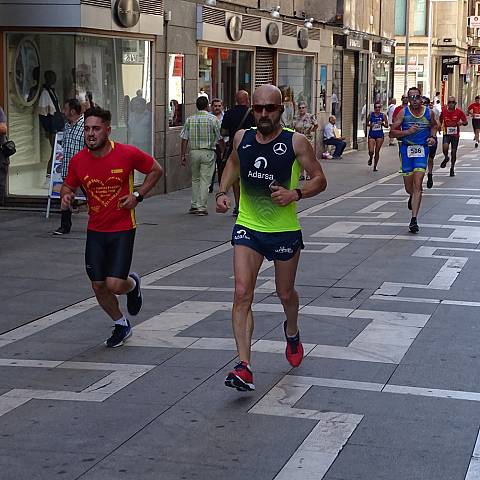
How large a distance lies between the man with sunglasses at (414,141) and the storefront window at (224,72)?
23.7ft

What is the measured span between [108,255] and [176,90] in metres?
12.7

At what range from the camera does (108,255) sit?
7969 millimetres

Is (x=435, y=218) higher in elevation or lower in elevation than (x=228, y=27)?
lower

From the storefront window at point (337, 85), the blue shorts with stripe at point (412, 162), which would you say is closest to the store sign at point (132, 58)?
the blue shorts with stripe at point (412, 162)

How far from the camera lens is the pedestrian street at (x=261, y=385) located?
5.52 m

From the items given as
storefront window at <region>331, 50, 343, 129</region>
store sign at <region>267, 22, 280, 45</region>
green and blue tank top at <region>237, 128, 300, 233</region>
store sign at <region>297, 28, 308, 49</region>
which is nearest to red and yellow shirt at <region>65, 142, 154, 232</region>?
green and blue tank top at <region>237, 128, 300, 233</region>

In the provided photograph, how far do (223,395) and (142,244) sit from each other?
23.0ft

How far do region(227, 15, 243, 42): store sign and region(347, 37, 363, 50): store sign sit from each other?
1072 centimetres

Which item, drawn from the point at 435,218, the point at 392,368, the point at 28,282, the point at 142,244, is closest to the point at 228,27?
the point at 435,218

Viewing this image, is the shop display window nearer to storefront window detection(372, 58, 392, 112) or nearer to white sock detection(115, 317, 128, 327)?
storefront window detection(372, 58, 392, 112)

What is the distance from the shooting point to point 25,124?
16891 mm

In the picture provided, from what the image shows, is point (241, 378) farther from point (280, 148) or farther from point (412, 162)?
point (412, 162)

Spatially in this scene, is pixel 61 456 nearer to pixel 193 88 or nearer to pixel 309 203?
pixel 309 203

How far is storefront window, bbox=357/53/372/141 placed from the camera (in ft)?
117
